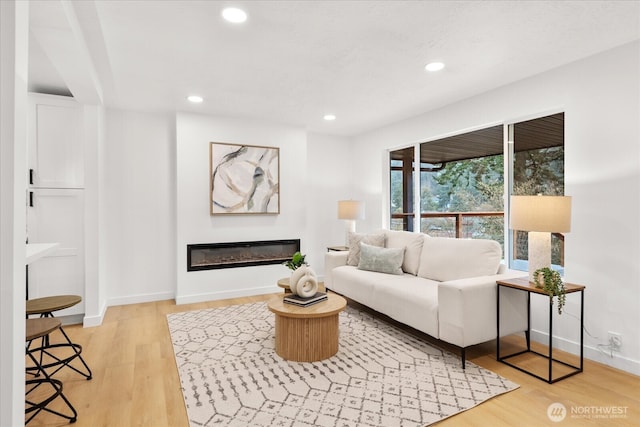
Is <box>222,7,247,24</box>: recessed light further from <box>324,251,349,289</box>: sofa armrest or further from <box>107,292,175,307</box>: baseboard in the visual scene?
<box>107,292,175,307</box>: baseboard

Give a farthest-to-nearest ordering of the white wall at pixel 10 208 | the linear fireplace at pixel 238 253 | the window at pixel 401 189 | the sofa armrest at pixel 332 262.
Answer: the window at pixel 401 189 < the linear fireplace at pixel 238 253 < the sofa armrest at pixel 332 262 < the white wall at pixel 10 208

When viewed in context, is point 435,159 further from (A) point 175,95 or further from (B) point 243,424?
(B) point 243,424

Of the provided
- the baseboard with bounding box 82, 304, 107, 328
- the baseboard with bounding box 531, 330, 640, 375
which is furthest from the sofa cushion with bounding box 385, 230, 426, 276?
the baseboard with bounding box 82, 304, 107, 328

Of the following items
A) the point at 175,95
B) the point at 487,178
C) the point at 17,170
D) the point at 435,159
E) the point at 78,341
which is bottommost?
the point at 78,341

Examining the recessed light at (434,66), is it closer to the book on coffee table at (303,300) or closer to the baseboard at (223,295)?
the book on coffee table at (303,300)

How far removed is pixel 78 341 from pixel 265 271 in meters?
2.31

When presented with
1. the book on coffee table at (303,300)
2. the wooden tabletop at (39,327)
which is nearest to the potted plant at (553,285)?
the book on coffee table at (303,300)

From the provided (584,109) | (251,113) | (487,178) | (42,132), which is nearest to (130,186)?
(42,132)

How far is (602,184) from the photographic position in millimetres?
2779

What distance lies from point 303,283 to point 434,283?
1.39 meters

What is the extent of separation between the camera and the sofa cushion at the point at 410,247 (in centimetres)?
395

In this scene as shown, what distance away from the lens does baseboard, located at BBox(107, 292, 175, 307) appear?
14.5ft

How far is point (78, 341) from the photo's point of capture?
3.30 metres

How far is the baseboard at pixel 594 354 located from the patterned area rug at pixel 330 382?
3.16 feet
